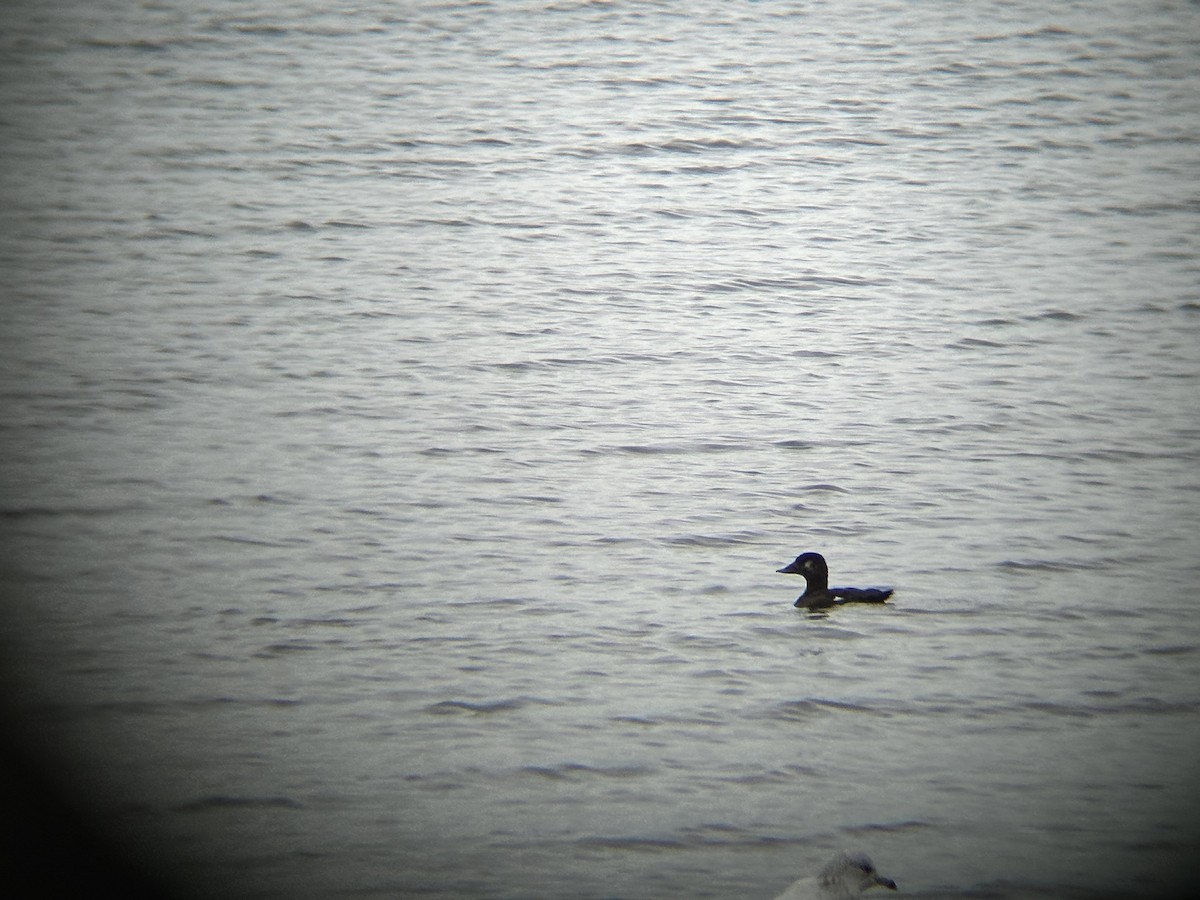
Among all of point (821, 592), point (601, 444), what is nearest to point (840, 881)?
point (821, 592)

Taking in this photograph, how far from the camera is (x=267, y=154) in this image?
52.7 feet

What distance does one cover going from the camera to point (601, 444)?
1000cm

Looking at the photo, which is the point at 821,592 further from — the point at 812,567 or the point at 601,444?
the point at 601,444

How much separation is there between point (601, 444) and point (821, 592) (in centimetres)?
286

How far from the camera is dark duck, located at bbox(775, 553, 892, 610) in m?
7.42

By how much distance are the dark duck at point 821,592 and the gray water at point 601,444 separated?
8cm

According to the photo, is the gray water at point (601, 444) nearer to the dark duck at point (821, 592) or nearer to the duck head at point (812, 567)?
the dark duck at point (821, 592)

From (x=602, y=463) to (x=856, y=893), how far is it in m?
5.06

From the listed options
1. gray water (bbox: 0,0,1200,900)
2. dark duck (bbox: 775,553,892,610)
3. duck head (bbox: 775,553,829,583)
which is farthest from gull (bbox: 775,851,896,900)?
duck head (bbox: 775,553,829,583)

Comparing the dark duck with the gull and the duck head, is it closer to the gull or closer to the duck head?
the duck head

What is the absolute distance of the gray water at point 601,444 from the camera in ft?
19.0

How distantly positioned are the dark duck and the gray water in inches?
3.2

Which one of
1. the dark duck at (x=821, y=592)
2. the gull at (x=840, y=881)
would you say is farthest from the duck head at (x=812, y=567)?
the gull at (x=840, y=881)

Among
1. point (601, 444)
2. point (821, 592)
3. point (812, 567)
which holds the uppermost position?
point (812, 567)
